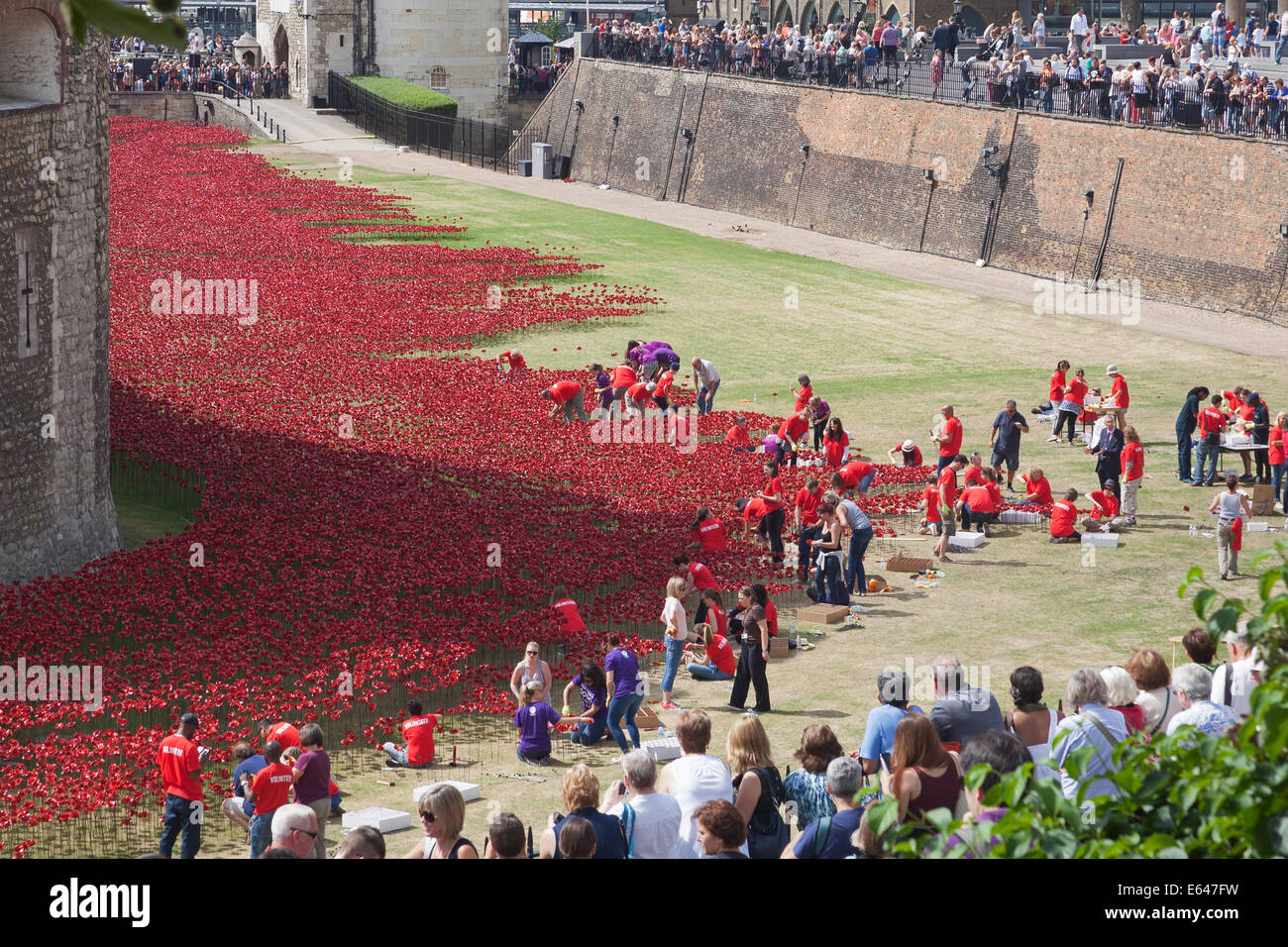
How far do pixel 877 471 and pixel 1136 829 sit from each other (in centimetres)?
1802

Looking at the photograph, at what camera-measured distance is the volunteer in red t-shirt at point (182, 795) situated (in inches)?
450

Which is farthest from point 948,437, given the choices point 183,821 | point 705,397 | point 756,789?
point 183,821


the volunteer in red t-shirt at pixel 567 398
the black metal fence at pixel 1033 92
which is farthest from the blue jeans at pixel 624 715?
the black metal fence at pixel 1033 92

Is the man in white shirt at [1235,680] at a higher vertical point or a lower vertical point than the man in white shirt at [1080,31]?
lower

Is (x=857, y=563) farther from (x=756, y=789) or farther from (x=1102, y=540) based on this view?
(x=756, y=789)

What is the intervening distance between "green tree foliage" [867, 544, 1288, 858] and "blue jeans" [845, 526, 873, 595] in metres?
12.6

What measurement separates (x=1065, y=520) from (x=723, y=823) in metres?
12.9

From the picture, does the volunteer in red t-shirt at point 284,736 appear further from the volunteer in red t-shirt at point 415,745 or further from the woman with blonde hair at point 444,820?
the woman with blonde hair at point 444,820

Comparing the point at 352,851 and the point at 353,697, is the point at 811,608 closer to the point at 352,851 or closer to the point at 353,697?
the point at 353,697

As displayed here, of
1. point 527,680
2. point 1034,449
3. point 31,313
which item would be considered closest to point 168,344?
point 31,313

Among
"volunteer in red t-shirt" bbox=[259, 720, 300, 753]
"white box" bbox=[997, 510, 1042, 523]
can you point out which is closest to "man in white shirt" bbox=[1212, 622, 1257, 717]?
"volunteer in red t-shirt" bbox=[259, 720, 300, 753]

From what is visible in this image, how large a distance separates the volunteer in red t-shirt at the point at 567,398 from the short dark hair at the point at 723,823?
17.5 metres

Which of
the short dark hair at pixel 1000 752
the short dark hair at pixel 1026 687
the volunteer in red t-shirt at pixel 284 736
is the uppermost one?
the short dark hair at pixel 1000 752

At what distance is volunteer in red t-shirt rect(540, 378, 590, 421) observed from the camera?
82.8 feet
